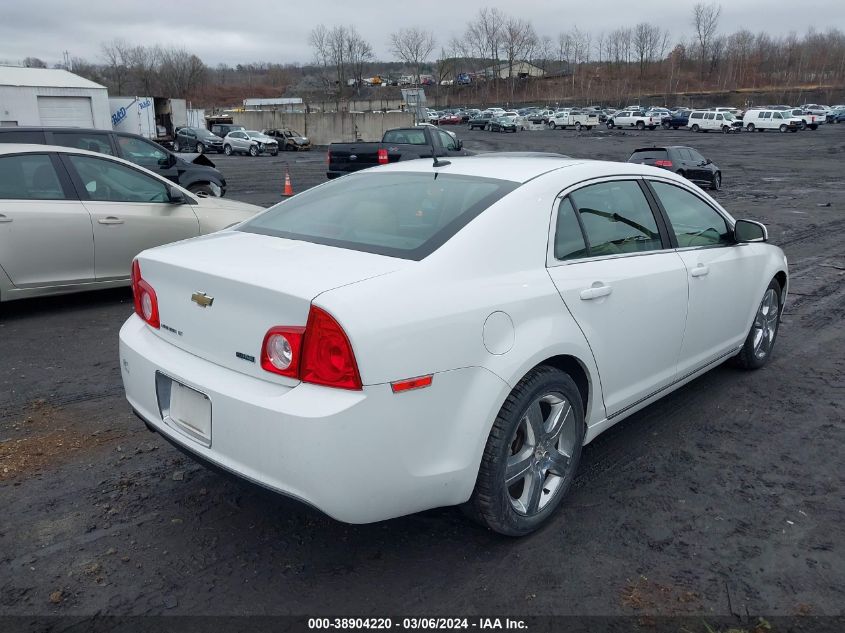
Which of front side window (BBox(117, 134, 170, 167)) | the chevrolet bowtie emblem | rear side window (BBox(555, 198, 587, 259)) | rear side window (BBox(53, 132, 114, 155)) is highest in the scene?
rear side window (BBox(53, 132, 114, 155))

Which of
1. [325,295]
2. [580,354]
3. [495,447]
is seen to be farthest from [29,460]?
[580,354]

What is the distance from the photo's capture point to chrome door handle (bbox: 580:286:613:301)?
3.22 meters

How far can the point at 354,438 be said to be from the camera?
241 cm

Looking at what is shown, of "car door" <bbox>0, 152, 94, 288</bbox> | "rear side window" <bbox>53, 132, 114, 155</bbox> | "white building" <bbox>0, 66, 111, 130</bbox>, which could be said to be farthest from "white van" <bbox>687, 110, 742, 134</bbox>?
"car door" <bbox>0, 152, 94, 288</bbox>

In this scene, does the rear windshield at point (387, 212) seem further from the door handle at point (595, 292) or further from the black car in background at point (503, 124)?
the black car in background at point (503, 124)

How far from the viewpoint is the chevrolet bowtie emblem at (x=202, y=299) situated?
9.31ft

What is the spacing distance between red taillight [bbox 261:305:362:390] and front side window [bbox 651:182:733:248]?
244 cm

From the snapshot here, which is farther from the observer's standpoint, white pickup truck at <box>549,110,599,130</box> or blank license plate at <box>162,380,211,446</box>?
white pickup truck at <box>549,110,599,130</box>

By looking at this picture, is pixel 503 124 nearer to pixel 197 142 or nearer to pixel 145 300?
pixel 197 142

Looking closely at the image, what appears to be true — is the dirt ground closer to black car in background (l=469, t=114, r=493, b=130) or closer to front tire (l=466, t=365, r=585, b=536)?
front tire (l=466, t=365, r=585, b=536)

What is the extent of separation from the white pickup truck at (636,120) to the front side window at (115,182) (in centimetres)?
6019

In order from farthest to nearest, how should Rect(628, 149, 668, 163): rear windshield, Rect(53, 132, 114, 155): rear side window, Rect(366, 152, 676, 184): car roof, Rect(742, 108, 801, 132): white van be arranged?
Rect(742, 108, 801, 132): white van, Rect(628, 149, 668, 163): rear windshield, Rect(53, 132, 114, 155): rear side window, Rect(366, 152, 676, 184): car roof

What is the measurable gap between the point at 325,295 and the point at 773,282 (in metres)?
4.01

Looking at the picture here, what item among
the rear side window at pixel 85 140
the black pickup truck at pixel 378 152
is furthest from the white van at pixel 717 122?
the rear side window at pixel 85 140
